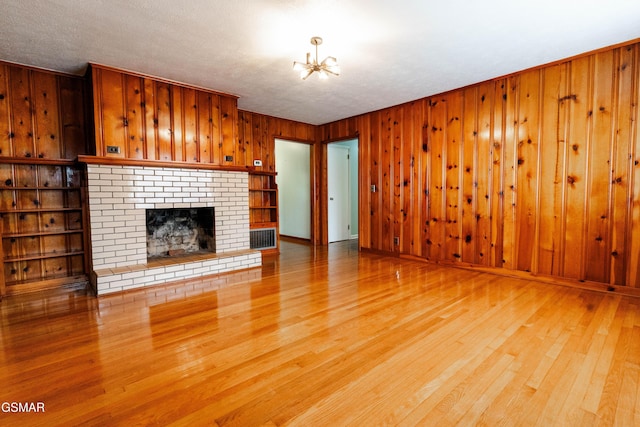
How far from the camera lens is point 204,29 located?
261 centimetres

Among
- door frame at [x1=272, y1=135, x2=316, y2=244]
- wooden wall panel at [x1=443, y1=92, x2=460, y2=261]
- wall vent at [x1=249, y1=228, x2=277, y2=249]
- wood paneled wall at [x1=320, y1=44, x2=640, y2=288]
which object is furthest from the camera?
door frame at [x1=272, y1=135, x2=316, y2=244]

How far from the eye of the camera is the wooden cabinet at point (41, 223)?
332 centimetres

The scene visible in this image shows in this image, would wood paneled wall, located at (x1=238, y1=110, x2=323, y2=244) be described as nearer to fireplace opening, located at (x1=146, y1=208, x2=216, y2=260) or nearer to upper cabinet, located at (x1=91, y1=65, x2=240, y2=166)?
upper cabinet, located at (x1=91, y1=65, x2=240, y2=166)

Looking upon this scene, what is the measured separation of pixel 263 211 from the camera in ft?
18.7

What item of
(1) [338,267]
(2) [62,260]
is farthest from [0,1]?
(1) [338,267]

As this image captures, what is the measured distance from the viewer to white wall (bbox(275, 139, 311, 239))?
6555 mm

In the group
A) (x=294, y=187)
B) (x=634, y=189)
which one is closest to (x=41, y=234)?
(x=294, y=187)

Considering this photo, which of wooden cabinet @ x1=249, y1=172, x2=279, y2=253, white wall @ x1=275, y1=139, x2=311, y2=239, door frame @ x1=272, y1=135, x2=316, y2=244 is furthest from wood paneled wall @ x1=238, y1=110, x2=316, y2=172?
white wall @ x1=275, y1=139, x2=311, y2=239

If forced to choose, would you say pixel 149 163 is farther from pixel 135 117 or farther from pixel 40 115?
pixel 40 115

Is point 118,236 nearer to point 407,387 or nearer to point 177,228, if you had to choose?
point 177,228

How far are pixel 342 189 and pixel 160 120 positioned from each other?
3.91 meters

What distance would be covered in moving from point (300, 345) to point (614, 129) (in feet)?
12.2

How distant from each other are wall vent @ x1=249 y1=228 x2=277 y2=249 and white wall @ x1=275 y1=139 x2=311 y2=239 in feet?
4.05

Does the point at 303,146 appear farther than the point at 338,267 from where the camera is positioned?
Yes
